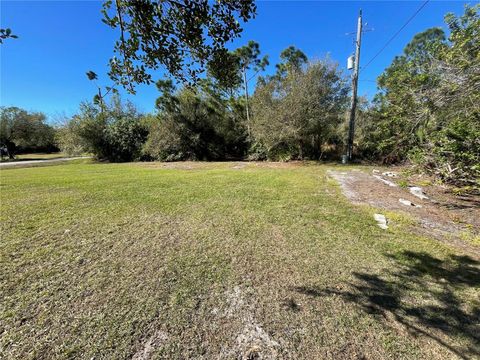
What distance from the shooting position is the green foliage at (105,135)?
1708 cm

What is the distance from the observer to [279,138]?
11.9 meters

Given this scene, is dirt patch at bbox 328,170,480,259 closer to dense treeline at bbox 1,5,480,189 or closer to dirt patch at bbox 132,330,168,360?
dense treeline at bbox 1,5,480,189

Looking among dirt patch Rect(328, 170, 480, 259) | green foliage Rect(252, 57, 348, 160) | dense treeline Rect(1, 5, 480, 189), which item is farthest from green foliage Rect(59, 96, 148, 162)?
dirt patch Rect(328, 170, 480, 259)

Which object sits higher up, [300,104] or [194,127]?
[300,104]

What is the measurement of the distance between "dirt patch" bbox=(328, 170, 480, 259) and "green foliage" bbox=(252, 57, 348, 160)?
5.71m

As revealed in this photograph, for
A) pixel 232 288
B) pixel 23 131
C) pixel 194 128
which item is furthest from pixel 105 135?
pixel 23 131

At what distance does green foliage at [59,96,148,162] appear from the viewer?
1708 cm

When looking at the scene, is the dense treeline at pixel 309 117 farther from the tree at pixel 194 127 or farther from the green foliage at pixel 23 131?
the green foliage at pixel 23 131

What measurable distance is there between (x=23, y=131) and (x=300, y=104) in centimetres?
3607

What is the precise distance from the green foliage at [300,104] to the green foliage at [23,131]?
95.8ft

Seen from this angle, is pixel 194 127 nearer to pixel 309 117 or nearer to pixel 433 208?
pixel 309 117

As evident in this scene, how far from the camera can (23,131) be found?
94.9 feet

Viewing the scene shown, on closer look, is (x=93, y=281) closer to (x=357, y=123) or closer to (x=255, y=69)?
(x=357, y=123)

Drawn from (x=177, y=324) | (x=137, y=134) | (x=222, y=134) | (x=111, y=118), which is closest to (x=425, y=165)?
(x=177, y=324)
